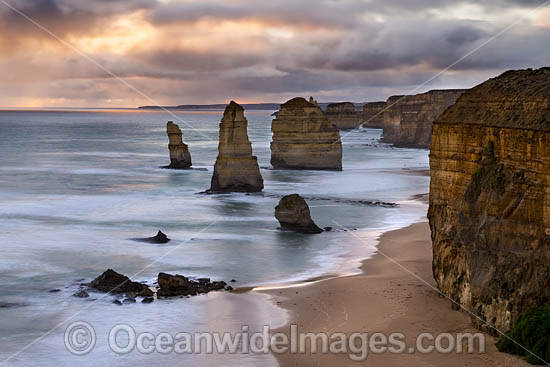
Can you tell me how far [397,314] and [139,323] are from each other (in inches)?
304

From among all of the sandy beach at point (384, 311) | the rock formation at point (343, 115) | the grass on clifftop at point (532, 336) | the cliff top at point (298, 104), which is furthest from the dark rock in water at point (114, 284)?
the rock formation at point (343, 115)

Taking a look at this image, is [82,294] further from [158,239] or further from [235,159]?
[235,159]

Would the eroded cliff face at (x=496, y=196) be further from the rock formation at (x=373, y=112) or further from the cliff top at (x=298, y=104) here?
the rock formation at (x=373, y=112)

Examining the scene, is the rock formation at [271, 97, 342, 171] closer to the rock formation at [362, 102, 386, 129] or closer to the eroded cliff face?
the eroded cliff face

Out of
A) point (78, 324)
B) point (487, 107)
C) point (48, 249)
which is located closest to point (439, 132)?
point (487, 107)

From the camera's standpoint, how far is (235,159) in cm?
5216

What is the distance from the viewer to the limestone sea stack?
2037 inches

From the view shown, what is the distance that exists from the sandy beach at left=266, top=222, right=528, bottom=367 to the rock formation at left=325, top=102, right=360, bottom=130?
5355 inches

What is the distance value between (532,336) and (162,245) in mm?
21828

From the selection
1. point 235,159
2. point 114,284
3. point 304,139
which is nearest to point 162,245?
point 114,284

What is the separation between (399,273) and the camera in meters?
26.8

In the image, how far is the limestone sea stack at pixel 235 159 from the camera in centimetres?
5175

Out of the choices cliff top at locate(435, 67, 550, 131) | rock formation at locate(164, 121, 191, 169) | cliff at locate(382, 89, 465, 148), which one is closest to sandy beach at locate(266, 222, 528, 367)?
cliff top at locate(435, 67, 550, 131)

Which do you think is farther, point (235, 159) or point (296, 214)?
point (235, 159)
